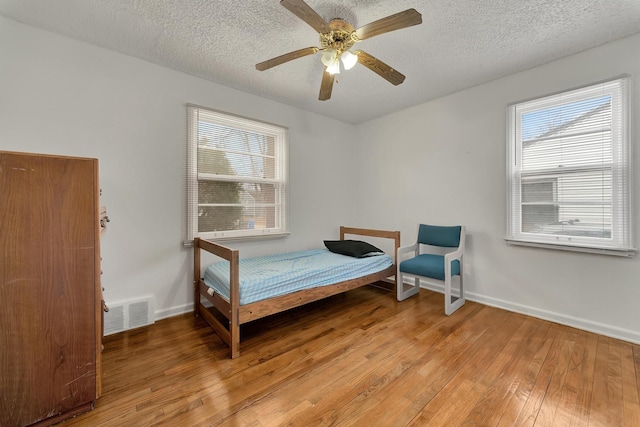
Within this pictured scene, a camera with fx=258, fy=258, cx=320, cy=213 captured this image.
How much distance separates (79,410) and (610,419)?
2.76 metres

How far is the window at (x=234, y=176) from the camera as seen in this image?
267 centimetres

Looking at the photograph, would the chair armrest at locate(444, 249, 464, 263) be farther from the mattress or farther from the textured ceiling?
the textured ceiling

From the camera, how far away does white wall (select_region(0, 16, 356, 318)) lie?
6.29 ft

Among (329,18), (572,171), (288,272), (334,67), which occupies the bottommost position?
(288,272)

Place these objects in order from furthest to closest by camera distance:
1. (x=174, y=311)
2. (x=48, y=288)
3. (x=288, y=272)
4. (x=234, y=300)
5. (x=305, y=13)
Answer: (x=174, y=311), (x=288, y=272), (x=234, y=300), (x=305, y=13), (x=48, y=288)

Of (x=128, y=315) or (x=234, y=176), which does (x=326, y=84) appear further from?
(x=128, y=315)

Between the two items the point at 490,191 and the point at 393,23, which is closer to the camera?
the point at 393,23

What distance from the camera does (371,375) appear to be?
66.0 inches

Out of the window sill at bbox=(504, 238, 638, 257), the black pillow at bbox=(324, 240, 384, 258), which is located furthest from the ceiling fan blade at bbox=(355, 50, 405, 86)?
the window sill at bbox=(504, 238, 638, 257)

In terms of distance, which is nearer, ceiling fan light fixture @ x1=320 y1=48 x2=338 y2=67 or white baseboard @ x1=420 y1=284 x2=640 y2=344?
ceiling fan light fixture @ x1=320 y1=48 x2=338 y2=67

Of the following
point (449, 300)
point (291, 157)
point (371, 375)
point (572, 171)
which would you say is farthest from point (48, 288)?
point (572, 171)

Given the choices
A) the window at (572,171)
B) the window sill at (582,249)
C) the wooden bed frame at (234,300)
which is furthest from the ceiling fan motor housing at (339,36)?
the window sill at (582,249)

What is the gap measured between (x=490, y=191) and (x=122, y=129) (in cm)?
Result: 371

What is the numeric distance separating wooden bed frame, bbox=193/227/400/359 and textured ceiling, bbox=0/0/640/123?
5.50 ft
